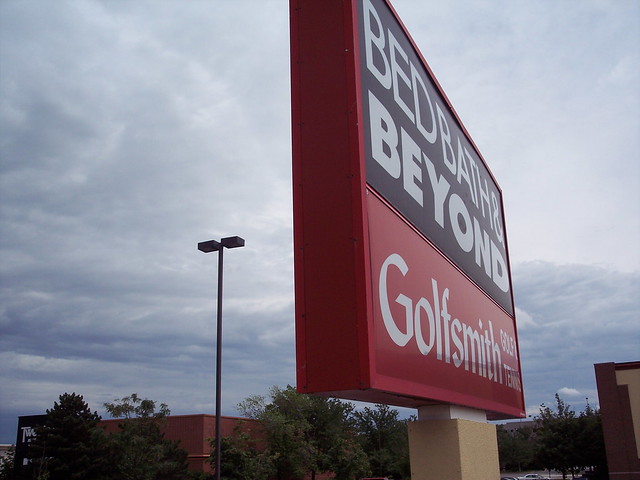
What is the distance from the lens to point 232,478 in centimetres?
3328

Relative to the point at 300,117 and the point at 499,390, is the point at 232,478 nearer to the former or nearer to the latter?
the point at 499,390

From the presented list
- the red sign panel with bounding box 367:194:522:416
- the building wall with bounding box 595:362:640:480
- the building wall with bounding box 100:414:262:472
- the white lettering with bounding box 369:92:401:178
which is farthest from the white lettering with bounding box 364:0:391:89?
the building wall with bounding box 595:362:640:480

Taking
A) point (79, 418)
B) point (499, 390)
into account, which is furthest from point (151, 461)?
point (499, 390)

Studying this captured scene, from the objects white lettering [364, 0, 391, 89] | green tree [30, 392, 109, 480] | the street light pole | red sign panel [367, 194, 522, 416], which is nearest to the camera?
red sign panel [367, 194, 522, 416]

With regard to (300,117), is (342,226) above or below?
below

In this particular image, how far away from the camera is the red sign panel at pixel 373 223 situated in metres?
4.01

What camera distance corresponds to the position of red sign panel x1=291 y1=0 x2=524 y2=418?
401 cm

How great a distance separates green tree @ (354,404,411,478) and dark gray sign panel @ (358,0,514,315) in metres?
39.6

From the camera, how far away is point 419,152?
5.80 meters

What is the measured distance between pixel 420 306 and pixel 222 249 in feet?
45.6

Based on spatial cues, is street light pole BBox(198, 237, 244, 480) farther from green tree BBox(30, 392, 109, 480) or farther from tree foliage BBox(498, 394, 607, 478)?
tree foliage BBox(498, 394, 607, 478)

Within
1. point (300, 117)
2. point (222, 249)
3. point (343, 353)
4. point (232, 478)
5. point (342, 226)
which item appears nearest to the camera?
point (343, 353)

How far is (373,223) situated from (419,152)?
165 centimetres

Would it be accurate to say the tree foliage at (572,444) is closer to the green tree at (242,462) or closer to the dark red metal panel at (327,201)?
the green tree at (242,462)
